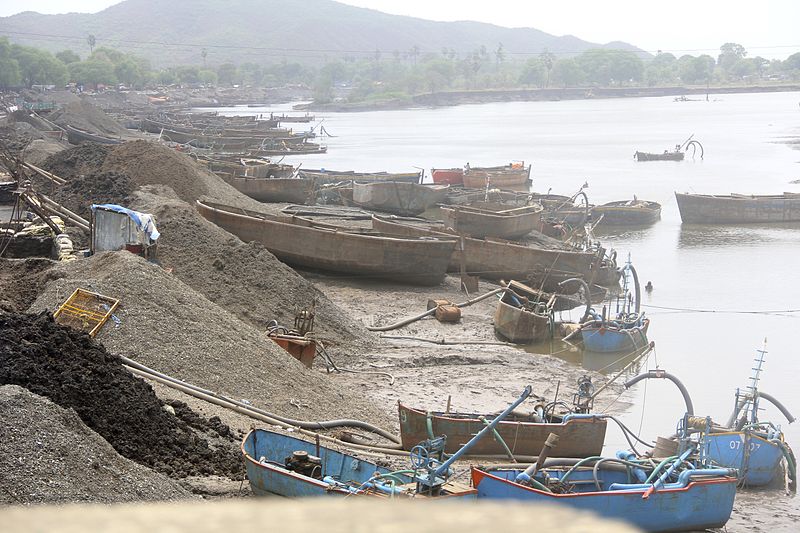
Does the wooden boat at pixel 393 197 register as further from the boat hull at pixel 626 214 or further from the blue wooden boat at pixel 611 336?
the blue wooden boat at pixel 611 336

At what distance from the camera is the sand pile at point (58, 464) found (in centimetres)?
866

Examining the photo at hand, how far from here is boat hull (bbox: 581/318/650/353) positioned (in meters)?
24.1

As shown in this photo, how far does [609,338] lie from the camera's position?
24078mm

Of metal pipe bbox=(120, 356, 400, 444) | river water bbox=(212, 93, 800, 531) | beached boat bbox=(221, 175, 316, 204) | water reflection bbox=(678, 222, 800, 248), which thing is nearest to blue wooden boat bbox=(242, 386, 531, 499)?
metal pipe bbox=(120, 356, 400, 444)

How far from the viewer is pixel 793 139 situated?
118m

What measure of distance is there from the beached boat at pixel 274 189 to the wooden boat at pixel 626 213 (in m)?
13.7

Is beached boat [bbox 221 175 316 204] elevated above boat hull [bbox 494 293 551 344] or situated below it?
above

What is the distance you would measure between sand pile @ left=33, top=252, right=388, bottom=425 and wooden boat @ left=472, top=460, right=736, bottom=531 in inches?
145

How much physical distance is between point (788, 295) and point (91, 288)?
25.6 meters

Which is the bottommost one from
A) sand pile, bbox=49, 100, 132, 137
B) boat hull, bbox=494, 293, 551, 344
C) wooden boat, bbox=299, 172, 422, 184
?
boat hull, bbox=494, 293, 551, 344

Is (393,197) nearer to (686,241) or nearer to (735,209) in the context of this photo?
(686,241)

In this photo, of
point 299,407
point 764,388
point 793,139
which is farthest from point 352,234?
point 793,139

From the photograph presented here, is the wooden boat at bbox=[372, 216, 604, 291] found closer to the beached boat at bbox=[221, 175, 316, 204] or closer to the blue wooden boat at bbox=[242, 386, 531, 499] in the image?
the beached boat at bbox=[221, 175, 316, 204]

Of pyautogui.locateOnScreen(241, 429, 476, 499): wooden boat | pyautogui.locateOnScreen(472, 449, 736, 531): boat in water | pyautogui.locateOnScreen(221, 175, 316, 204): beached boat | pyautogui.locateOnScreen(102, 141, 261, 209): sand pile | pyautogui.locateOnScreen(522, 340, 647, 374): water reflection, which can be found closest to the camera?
pyautogui.locateOnScreen(241, 429, 476, 499): wooden boat
